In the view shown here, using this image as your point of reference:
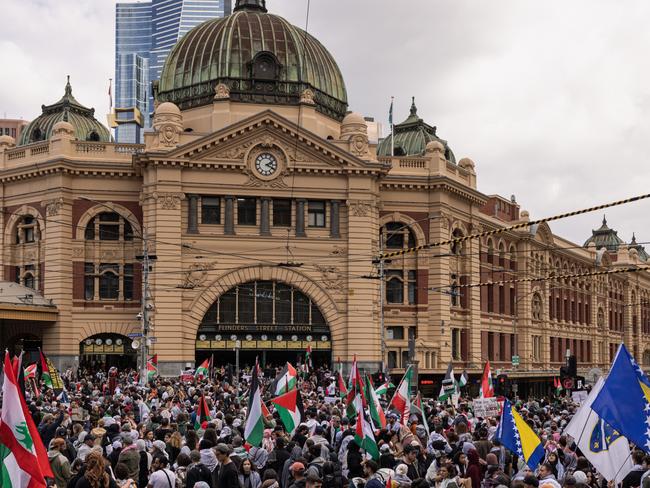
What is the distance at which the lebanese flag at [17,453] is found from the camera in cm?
1285

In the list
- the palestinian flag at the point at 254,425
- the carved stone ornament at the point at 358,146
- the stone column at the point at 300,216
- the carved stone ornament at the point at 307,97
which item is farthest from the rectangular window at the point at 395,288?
the palestinian flag at the point at 254,425

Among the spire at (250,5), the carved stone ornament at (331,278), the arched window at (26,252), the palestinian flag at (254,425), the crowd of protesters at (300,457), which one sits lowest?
the crowd of protesters at (300,457)

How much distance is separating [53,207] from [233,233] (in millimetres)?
10539

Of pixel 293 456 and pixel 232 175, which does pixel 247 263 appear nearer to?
pixel 232 175

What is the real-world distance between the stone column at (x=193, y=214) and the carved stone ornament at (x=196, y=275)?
6.46 feet

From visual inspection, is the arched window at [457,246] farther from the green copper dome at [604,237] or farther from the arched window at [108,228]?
the green copper dome at [604,237]

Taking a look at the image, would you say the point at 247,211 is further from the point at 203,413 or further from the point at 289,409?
the point at 289,409

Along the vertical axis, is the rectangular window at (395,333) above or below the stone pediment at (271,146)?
below

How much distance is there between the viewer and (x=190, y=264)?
58.4 metres

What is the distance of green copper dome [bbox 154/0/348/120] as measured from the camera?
217ft

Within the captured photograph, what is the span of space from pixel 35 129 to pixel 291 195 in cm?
1918

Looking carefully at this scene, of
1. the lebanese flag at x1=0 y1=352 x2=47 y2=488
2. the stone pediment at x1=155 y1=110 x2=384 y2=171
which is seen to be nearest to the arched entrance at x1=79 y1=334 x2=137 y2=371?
the stone pediment at x1=155 y1=110 x2=384 y2=171

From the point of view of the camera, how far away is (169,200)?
58094mm

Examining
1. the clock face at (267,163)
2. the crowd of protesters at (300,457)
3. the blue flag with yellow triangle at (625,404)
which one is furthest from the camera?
the clock face at (267,163)
